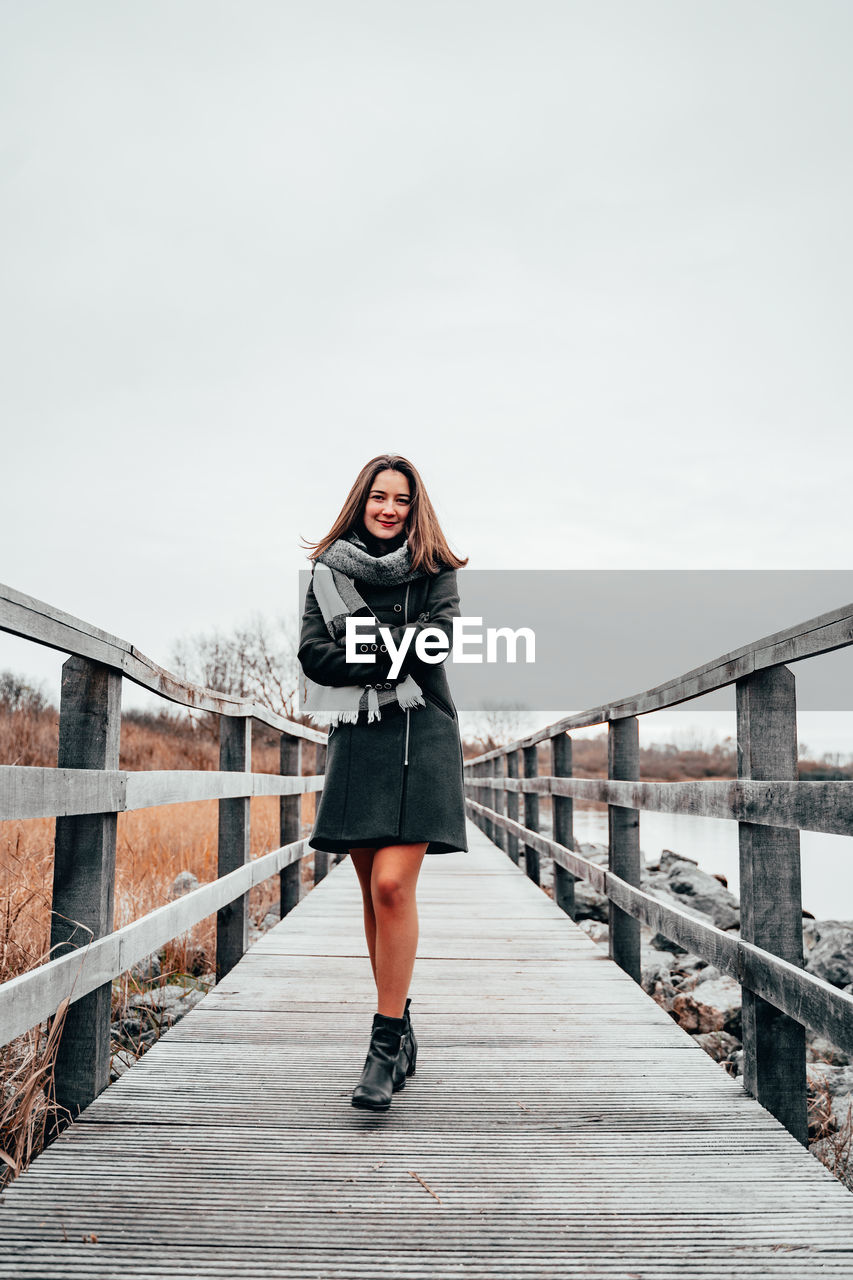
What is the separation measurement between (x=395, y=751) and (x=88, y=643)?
0.72 meters

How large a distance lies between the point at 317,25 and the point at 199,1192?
126 feet

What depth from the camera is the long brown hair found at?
224 centimetres

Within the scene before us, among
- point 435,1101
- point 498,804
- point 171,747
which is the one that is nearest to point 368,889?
point 435,1101

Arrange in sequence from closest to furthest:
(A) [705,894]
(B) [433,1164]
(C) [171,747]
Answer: (B) [433,1164]
(A) [705,894]
(C) [171,747]

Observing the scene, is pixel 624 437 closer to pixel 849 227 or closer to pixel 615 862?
pixel 849 227

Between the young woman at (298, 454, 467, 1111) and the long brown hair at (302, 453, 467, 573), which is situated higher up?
the long brown hair at (302, 453, 467, 573)

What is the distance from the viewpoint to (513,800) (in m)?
7.51

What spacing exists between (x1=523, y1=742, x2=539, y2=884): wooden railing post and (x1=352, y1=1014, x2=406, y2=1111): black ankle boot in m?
3.92

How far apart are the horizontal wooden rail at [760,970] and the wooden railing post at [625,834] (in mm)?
86

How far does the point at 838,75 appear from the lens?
18.7 m

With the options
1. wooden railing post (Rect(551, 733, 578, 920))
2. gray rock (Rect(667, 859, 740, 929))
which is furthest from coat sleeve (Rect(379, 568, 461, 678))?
gray rock (Rect(667, 859, 740, 929))

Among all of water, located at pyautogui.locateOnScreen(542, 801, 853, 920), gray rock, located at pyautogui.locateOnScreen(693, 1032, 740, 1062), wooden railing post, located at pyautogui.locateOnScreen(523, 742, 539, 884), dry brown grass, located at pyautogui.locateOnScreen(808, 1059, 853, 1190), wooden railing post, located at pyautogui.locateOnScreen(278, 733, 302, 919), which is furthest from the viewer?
water, located at pyautogui.locateOnScreen(542, 801, 853, 920)

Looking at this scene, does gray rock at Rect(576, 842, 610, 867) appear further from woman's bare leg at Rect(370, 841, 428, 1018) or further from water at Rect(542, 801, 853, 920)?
woman's bare leg at Rect(370, 841, 428, 1018)

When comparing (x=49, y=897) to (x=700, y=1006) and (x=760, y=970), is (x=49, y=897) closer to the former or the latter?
(x=760, y=970)
